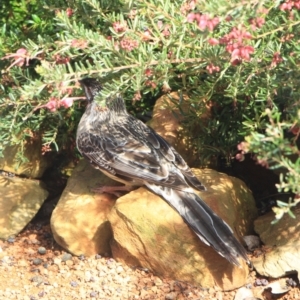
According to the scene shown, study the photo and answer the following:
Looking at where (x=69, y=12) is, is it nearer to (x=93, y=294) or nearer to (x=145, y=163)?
(x=145, y=163)

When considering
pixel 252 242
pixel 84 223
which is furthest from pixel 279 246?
pixel 84 223

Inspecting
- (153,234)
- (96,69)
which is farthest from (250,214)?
(96,69)

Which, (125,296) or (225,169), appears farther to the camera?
(225,169)

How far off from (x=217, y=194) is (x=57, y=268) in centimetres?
136

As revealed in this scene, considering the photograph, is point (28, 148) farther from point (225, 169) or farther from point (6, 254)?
point (225, 169)

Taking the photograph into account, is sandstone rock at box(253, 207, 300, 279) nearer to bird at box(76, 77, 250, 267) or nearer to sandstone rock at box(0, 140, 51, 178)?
bird at box(76, 77, 250, 267)

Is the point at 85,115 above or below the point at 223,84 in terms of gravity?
below

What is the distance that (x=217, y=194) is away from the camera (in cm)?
499

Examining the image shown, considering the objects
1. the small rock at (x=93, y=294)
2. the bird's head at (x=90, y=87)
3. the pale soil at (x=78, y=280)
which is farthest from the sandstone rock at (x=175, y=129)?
the small rock at (x=93, y=294)

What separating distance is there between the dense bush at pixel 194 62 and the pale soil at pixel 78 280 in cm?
90

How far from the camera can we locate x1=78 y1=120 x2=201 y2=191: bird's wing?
196 inches

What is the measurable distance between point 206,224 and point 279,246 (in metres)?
0.57

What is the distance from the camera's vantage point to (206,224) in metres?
4.62

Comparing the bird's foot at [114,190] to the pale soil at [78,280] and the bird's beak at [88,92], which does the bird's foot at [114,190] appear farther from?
the bird's beak at [88,92]
